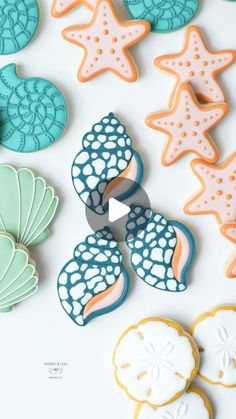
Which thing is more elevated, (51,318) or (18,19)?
(18,19)

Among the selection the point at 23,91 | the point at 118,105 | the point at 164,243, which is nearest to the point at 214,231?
the point at 164,243

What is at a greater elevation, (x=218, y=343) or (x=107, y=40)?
(x=107, y=40)

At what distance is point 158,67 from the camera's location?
973 millimetres

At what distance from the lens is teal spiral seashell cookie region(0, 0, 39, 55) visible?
966 mm

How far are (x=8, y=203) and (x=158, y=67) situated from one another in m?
0.33

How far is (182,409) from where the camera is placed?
3.23 ft

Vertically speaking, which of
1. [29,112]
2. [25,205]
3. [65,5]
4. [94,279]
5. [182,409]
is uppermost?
[65,5]

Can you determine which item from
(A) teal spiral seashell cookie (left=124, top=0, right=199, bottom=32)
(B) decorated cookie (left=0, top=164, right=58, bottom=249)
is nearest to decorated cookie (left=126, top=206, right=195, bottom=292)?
(B) decorated cookie (left=0, top=164, right=58, bottom=249)

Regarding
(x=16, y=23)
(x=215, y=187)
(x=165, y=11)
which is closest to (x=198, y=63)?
(x=165, y=11)

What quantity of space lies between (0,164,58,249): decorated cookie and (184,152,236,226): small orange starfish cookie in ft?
0.79

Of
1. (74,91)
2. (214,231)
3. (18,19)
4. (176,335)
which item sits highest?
(18,19)

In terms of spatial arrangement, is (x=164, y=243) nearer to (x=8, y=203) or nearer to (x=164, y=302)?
(x=164, y=302)

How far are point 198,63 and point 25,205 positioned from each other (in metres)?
0.37

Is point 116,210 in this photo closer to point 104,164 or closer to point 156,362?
point 104,164
